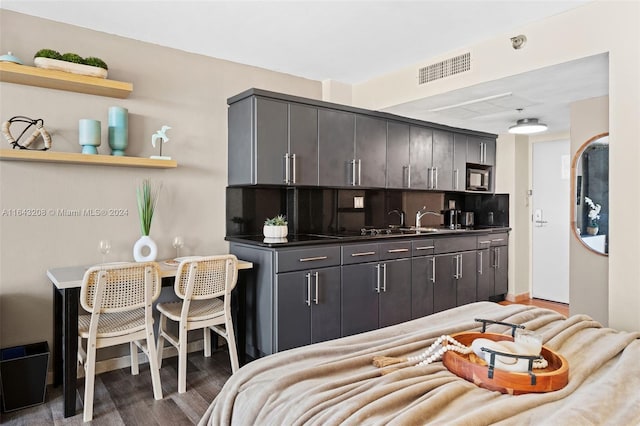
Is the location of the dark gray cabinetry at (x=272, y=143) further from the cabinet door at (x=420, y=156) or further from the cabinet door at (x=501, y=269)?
the cabinet door at (x=501, y=269)

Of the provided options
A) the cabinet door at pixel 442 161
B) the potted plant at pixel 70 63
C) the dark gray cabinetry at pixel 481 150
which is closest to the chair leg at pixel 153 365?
the potted plant at pixel 70 63

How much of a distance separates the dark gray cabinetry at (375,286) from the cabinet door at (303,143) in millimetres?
754

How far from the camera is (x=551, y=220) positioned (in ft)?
18.7

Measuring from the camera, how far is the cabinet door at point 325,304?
11.3 feet

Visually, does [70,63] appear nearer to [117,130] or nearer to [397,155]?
[117,130]

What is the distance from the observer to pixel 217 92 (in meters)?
3.79

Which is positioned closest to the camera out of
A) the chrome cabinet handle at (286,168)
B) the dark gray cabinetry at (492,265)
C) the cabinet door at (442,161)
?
the chrome cabinet handle at (286,168)

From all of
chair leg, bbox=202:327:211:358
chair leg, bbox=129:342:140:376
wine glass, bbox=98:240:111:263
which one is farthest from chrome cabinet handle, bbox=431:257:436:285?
wine glass, bbox=98:240:111:263

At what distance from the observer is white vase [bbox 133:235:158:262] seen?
3.18 meters

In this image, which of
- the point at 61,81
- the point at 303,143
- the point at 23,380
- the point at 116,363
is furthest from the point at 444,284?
the point at 61,81

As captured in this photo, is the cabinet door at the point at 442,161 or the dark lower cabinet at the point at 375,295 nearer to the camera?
the dark lower cabinet at the point at 375,295

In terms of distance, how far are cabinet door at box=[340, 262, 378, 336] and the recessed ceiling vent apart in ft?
5.79

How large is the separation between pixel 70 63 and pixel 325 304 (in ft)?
8.47

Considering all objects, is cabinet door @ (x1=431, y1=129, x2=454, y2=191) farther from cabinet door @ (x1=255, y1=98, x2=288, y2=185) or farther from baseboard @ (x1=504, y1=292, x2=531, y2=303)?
cabinet door @ (x1=255, y1=98, x2=288, y2=185)
